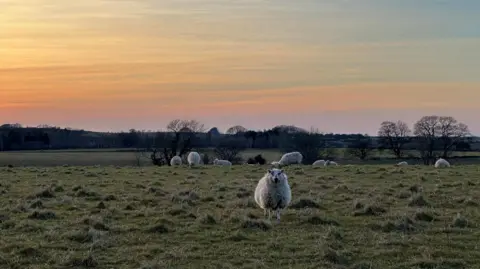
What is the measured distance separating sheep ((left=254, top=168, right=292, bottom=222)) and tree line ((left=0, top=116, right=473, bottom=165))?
48839 millimetres

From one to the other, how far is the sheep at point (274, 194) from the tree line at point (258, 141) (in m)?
48.8

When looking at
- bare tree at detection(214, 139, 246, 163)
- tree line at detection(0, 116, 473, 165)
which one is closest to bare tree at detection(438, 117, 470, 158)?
tree line at detection(0, 116, 473, 165)

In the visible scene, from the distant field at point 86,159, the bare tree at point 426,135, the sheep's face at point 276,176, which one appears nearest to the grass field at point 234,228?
the sheep's face at point 276,176

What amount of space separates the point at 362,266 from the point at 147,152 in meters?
63.8

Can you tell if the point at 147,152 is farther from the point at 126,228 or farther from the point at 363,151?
the point at 126,228

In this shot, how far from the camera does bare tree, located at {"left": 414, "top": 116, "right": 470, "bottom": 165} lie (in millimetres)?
72625

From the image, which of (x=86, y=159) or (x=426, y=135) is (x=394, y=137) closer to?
(x=426, y=135)

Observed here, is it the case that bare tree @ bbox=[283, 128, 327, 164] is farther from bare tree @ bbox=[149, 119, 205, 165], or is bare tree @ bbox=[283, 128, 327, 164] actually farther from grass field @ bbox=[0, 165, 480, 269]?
grass field @ bbox=[0, 165, 480, 269]

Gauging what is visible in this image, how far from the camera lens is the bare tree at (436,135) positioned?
72625 millimetres

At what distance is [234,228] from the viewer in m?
13.2

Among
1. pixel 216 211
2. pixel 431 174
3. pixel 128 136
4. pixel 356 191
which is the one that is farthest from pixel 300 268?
pixel 128 136

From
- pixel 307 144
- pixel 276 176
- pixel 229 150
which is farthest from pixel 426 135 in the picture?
pixel 276 176

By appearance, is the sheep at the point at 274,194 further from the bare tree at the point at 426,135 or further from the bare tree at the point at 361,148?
the bare tree at the point at 361,148

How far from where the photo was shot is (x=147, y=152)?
237 ft
